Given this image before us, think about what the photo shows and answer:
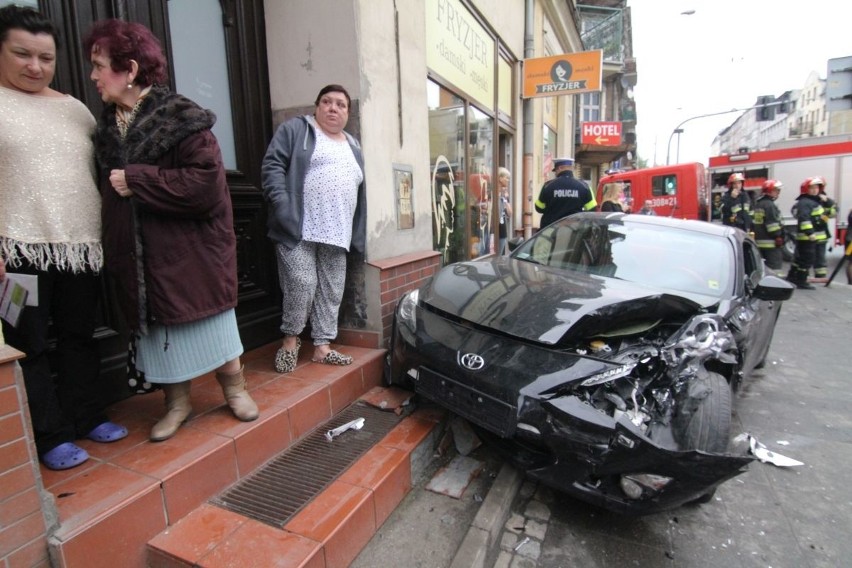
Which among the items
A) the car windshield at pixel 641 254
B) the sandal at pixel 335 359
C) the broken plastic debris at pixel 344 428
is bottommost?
the broken plastic debris at pixel 344 428

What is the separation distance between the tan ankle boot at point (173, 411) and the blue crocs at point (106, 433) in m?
0.14

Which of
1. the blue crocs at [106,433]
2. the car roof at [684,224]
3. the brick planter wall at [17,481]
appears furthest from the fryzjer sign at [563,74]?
the brick planter wall at [17,481]

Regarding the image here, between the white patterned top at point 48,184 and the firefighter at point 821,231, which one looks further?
the firefighter at point 821,231

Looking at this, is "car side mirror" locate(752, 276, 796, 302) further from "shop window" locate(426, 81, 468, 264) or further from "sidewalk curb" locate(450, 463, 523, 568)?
"shop window" locate(426, 81, 468, 264)

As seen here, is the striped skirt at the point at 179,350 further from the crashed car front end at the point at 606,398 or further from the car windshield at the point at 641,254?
the car windshield at the point at 641,254

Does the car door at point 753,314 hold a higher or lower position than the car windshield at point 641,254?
lower

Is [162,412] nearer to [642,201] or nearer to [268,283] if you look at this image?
[268,283]

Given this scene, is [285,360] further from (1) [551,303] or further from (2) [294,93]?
(2) [294,93]

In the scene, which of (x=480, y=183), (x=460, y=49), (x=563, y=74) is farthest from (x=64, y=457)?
(x=563, y=74)

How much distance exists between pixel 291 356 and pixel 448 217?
3488mm

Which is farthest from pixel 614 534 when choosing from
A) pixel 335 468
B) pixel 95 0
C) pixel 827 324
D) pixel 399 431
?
pixel 827 324

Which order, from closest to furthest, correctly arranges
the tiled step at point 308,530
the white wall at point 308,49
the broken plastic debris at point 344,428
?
1. the tiled step at point 308,530
2. the broken plastic debris at point 344,428
3. the white wall at point 308,49

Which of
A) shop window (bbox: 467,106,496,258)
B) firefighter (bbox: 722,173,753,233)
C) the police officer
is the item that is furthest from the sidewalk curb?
firefighter (bbox: 722,173,753,233)

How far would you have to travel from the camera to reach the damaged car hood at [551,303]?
2.44 meters
